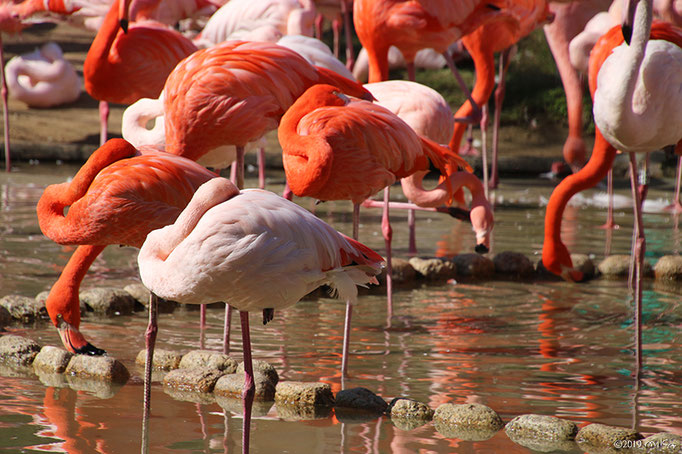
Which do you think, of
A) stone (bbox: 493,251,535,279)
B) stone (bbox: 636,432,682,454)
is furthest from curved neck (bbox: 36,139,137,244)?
stone (bbox: 493,251,535,279)

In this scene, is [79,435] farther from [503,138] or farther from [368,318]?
[503,138]

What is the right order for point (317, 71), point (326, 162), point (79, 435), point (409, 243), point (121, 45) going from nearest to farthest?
point (79, 435) < point (326, 162) < point (317, 71) < point (121, 45) < point (409, 243)

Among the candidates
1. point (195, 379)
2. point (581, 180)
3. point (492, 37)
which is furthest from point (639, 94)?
point (492, 37)

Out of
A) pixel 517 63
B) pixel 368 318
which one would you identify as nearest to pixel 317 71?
pixel 368 318

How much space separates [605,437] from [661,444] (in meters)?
0.17

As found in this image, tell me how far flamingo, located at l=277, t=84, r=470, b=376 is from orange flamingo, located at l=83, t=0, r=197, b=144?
2047 millimetres

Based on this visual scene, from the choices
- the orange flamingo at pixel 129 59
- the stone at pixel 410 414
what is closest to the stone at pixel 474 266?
the orange flamingo at pixel 129 59

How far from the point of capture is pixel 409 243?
251 inches

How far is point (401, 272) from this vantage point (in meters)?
5.60

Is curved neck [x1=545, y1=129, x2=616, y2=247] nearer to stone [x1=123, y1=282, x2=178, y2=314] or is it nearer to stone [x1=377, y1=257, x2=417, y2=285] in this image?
stone [x1=377, y1=257, x2=417, y2=285]

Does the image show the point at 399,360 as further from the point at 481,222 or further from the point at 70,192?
the point at 481,222

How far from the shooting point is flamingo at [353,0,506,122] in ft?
20.7

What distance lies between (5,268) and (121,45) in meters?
1.50

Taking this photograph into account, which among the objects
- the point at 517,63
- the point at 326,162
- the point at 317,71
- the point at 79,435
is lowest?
the point at 79,435
